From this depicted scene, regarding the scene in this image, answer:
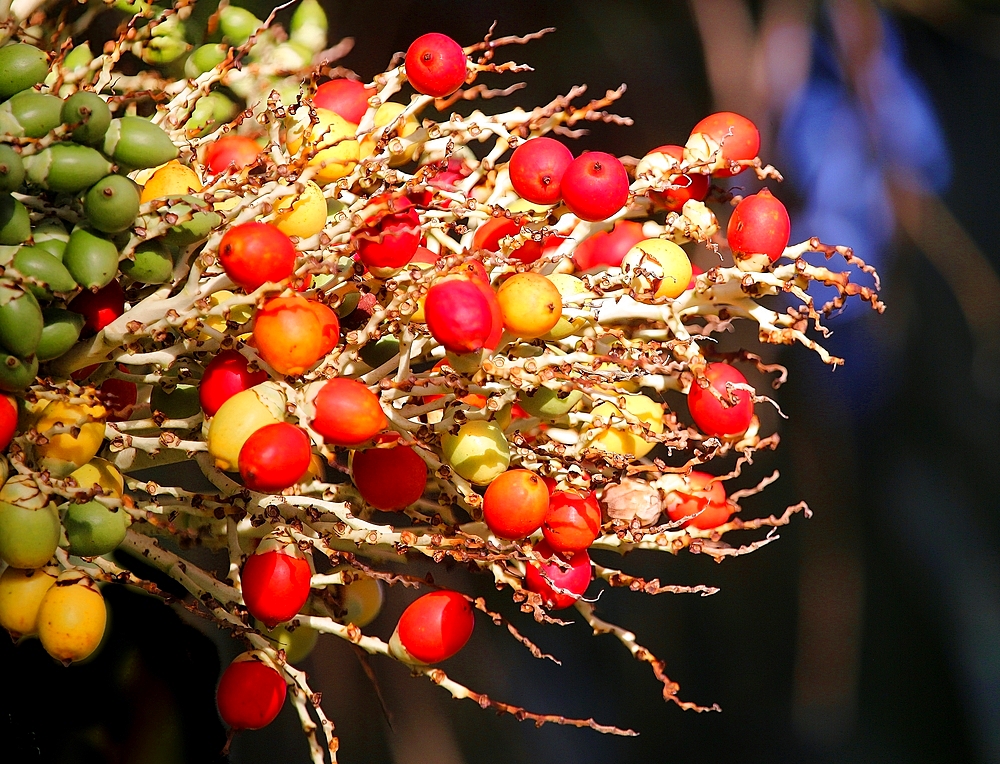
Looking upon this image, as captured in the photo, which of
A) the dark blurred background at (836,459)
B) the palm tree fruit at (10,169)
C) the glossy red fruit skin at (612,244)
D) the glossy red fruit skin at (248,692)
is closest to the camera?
the palm tree fruit at (10,169)

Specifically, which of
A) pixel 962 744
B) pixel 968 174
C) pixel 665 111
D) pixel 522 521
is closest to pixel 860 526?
pixel 962 744

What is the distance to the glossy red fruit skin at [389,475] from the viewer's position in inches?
16.2

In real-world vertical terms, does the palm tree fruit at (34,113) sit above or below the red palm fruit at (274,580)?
above

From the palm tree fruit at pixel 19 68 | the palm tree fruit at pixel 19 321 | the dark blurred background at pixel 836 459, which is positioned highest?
the palm tree fruit at pixel 19 68

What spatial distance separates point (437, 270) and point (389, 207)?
4cm

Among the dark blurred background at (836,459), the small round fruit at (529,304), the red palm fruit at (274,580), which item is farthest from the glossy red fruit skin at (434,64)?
the dark blurred background at (836,459)

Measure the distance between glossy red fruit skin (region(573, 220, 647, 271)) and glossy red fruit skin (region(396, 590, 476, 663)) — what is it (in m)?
0.22

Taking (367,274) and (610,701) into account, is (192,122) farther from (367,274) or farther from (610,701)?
(610,701)

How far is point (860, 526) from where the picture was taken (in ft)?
3.23

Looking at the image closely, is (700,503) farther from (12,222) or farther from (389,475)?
(12,222)

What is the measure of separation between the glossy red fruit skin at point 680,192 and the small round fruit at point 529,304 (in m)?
0.12

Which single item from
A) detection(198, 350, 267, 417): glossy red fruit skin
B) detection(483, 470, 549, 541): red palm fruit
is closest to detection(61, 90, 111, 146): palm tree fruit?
detection(198, 350, 267, 417): glossy red fruit skin

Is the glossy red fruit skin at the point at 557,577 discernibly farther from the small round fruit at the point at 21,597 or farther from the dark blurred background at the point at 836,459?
the dark blurred background at the point at 836,459

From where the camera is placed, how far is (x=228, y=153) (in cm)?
47
